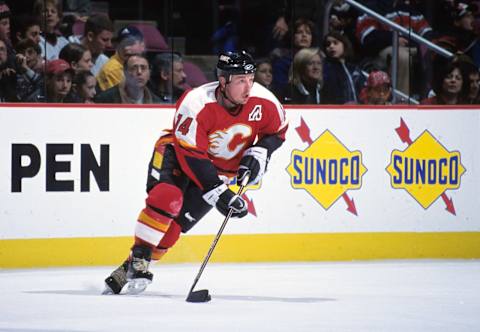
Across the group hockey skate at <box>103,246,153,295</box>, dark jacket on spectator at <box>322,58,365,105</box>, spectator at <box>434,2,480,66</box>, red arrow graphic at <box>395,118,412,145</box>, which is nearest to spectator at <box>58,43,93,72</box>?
dark jacket on spectator at <box>322,58,365,105</box>

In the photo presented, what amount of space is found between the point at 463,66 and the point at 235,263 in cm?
201

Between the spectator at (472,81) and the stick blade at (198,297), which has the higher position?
the spectator at (472,81)

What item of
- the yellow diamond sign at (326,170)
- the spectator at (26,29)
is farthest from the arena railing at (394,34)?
the spectator at (26,29)

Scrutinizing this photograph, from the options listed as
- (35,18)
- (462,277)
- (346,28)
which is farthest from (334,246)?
(35,18)

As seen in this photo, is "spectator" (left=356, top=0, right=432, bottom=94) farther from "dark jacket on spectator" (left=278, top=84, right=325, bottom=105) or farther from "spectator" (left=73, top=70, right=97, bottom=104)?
"spectator" (left=73, top=70, right=97, bottom=104)

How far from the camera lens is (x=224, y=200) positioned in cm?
496

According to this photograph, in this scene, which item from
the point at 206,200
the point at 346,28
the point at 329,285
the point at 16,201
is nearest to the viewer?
the point at 206,200

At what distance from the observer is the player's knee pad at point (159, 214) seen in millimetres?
5113

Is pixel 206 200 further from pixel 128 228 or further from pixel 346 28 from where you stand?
pixel 346 28

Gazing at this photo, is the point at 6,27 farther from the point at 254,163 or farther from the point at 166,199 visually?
the point at 254,163

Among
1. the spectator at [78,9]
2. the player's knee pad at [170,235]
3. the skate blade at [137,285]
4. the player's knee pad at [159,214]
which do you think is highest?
the spectator at [78,9]

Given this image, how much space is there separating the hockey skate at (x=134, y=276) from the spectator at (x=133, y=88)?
5.13ft

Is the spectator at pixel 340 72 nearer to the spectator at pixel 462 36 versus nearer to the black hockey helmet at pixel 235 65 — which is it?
the spectator at pixel 462 36

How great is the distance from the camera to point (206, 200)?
502 cm
